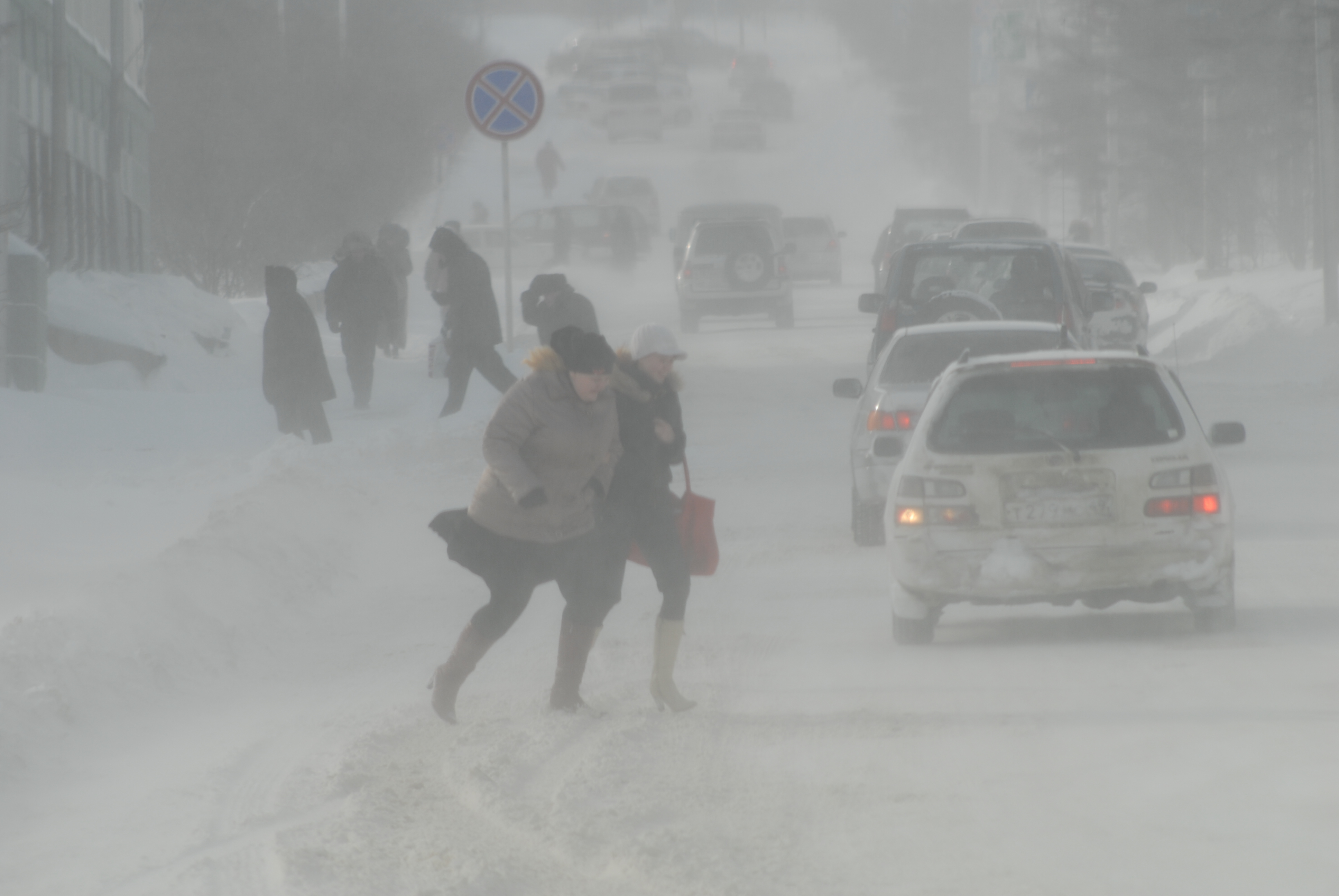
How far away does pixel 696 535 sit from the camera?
26.0 feet

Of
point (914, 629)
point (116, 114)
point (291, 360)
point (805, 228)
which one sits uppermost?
point (116, 114)

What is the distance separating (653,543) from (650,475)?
260 mm

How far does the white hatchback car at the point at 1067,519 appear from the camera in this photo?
8.89 meters

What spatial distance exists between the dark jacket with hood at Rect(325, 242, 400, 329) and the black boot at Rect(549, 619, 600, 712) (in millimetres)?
11706

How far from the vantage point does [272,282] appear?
16.8 metres

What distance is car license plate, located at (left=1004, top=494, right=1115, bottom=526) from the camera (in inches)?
351

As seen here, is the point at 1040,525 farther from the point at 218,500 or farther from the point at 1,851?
the point at 218,500

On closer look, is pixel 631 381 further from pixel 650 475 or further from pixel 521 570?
pixel 521 570

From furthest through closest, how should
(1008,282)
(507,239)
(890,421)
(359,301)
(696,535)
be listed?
1. (507,239)
2. (359,301)
3. (1008,282)
4. (890,421)
5. (696,535)

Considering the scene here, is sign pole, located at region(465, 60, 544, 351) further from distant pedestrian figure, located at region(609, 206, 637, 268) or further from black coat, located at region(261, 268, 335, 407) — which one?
distant pedestrian figure, located at region(609, 206, 637, 268)

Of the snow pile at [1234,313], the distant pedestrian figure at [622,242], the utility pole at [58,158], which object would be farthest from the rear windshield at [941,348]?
the distant pedestrian figure at [622,242]

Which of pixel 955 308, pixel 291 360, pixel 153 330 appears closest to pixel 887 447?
pixel 955 308

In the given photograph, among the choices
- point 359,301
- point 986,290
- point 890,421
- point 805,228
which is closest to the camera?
point 890,421

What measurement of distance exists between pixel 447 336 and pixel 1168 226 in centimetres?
3541
